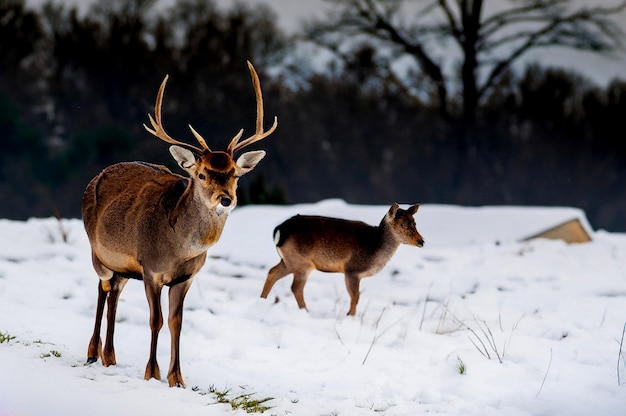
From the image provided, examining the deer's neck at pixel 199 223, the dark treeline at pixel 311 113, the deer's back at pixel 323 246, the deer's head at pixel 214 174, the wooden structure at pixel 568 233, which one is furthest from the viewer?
the dark treeline at pixel 311 113

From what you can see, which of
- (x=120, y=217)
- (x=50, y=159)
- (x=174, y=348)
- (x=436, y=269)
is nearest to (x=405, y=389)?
(x=174, y=348)

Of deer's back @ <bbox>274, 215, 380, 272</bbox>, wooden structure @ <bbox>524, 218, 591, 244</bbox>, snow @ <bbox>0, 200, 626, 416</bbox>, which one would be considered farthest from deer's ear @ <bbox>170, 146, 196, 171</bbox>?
wooden structure @ <bbox>524, 218, 591, 244</bbox>

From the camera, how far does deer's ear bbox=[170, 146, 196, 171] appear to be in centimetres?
352

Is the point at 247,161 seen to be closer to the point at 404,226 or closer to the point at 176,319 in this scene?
the point at 176,319

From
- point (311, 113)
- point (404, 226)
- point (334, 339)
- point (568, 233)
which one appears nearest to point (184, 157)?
point (334, 339)

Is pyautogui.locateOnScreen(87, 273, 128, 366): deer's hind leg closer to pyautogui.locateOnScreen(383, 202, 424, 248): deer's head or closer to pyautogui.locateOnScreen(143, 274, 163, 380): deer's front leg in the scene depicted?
pyautogui.locateOnScreen(143, 274, 163, 380): deer's front leg

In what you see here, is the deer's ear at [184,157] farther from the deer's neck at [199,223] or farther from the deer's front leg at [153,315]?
the deer's front leg at [153,315]

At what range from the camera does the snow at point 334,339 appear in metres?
3.66

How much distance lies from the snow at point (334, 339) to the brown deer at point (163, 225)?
1.05 ft

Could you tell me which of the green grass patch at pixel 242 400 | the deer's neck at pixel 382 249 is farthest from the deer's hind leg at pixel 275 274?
the green grass patch at pixel 242 400

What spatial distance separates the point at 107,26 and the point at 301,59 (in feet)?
15.1

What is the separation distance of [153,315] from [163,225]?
0.45 m

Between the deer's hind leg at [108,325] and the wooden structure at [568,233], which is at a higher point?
the deer's hind leg at [108,325]

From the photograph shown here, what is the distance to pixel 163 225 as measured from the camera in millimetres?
3674
